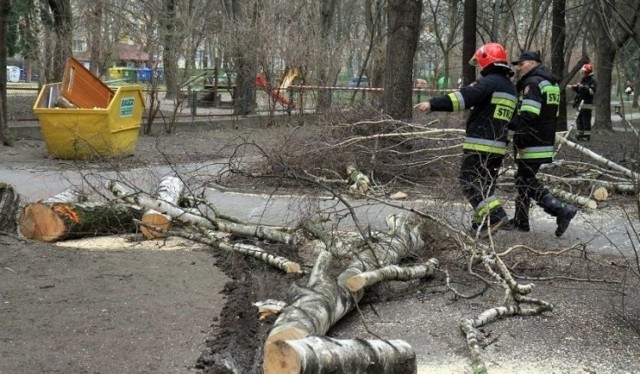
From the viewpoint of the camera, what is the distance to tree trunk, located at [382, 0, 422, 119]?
446 inches

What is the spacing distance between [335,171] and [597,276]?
13.8 ft

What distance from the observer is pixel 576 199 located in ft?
28.2

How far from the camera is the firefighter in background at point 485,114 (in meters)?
6.66

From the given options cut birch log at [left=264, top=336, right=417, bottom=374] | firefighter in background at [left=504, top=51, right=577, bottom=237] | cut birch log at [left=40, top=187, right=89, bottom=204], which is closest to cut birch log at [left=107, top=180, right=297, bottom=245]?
cut birch log at [left=40, top=187, right=89, bottom=204]

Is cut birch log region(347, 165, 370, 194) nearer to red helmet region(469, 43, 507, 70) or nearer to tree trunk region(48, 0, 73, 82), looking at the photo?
red helmet region(469, 43, 507, 70)

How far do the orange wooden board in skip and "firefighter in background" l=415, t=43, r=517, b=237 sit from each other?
837cm

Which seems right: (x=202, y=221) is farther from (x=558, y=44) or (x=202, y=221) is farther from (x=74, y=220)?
(x=558, y=44)

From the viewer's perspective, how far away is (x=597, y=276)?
5.81m

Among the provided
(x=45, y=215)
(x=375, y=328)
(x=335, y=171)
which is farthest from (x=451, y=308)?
(x=335, y=171)

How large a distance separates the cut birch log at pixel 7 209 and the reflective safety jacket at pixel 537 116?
4.67 metres

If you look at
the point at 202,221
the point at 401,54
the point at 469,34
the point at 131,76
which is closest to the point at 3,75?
the point at 401,54

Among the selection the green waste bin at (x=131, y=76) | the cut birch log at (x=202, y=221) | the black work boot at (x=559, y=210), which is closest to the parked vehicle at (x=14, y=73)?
→ the green waste bin at (x=131, y=76)

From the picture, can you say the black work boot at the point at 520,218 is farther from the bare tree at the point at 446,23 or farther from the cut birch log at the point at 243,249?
the bare tree at the point at 446,23

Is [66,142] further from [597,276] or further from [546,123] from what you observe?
[597,276]
